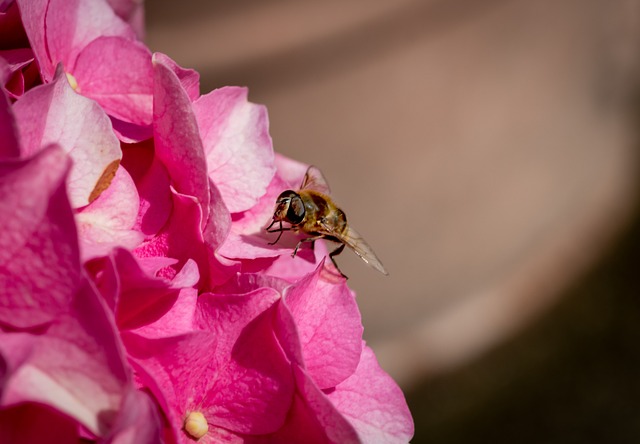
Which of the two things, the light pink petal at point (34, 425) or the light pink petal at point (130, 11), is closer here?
the light pink petal at point (34, 425)

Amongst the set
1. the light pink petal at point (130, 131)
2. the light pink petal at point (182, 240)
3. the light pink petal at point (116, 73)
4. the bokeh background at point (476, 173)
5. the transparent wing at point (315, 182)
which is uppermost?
the light pink petal at point (116, 73)

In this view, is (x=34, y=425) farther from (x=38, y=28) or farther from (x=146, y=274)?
(x=38, y=28)

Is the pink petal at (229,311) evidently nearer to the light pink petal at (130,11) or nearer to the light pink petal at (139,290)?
the light pink petal at (139,290)

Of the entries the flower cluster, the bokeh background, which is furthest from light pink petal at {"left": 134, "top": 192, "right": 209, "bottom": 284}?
the bokeh background

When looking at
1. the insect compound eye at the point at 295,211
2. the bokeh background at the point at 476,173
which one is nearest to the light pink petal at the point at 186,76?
the insect compound eye at the point at 295,211

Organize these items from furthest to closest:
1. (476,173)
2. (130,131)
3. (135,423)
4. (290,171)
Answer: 1. (476,173)
2. (290,171)
3. (130,131)
4. (135,423)

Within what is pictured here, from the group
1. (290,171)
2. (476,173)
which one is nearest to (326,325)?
(290,171)

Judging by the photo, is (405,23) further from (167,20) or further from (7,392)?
(7,392)
